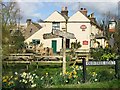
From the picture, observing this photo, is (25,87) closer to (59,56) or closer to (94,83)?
(94,83)

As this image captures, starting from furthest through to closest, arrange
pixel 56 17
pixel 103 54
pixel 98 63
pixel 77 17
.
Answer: pixel 77 17, pixel 56 17, pixel 103 54, pixel 98 63

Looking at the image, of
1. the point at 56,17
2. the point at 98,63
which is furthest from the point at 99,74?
the point at 56,17

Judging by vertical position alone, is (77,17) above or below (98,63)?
above

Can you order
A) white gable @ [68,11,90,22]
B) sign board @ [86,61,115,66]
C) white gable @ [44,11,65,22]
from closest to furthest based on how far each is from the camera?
1. sign board @ [86,61,115,66]
2. white gable @ [44,11,65,22]
3. white gable @ [68,11,90,22]

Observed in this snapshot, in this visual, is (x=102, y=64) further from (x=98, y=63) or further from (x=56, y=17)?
(x=56, y=17)

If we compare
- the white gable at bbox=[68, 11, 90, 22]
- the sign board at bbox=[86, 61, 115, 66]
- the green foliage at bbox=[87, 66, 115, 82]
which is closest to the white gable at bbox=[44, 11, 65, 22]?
the white gable at bbox=[68, 11, 90, 22]

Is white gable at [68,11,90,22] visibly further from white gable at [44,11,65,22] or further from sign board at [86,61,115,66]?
sign board at [86,61,115,66]

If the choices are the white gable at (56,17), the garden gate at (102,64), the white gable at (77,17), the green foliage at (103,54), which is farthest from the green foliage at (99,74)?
the white gable at (56,17)

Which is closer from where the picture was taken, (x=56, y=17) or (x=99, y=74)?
(x=99, y=74)

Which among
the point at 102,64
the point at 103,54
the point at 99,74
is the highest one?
the point at 103,54

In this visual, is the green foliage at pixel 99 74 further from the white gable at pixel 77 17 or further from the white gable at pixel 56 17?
the white gable at pixel 56 17

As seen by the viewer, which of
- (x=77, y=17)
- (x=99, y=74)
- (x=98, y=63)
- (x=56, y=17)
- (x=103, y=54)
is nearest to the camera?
(x=99, y=74)

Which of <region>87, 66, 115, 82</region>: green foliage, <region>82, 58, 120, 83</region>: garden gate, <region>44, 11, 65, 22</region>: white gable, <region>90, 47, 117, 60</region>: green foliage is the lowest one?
<region>87, 66, 115, 82</region>: green foliage

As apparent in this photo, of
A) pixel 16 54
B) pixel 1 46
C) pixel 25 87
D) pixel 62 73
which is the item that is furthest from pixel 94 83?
pixel 16 54
